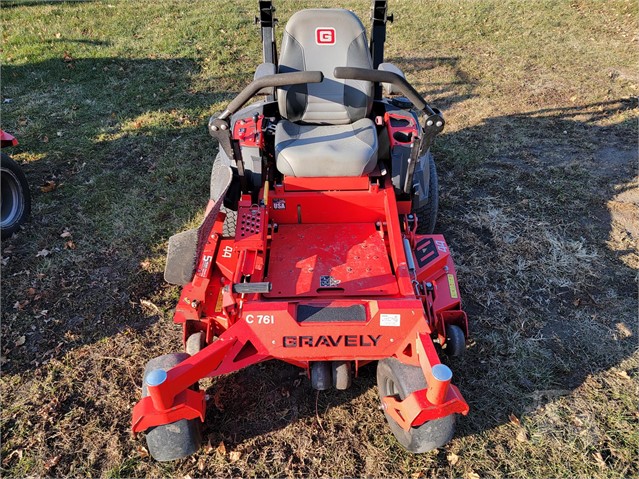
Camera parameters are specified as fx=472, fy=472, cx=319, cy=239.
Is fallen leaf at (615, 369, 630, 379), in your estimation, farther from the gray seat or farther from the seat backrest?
the seat backrest

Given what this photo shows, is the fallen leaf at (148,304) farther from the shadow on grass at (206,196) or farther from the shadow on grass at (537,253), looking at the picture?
the shadow on grass at (537,253)

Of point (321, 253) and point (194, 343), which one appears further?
point (321, 253)

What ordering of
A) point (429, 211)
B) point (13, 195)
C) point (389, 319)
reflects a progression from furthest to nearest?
point (13, 195)
point (429, 211)
point (389, 319)

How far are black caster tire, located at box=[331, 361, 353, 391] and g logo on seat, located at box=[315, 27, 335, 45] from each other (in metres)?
2.67

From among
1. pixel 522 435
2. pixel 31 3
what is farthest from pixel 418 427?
pixel 31 3

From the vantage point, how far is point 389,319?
2.69m

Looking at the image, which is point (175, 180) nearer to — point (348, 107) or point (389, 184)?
point (348, 107)

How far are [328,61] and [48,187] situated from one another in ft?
10.7

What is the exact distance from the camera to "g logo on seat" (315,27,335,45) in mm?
3998

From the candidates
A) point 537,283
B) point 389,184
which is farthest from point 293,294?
point 537,283

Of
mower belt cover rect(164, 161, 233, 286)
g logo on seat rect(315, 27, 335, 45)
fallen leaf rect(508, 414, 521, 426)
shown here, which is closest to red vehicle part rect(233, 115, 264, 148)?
mower belt cover rect(164, 161, 233, 286)

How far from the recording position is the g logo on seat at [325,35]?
13.1 ft

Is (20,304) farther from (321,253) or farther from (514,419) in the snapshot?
(514,419)

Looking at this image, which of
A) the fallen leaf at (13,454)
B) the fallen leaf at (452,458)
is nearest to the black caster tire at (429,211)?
the fallen leaf at (452,458)
